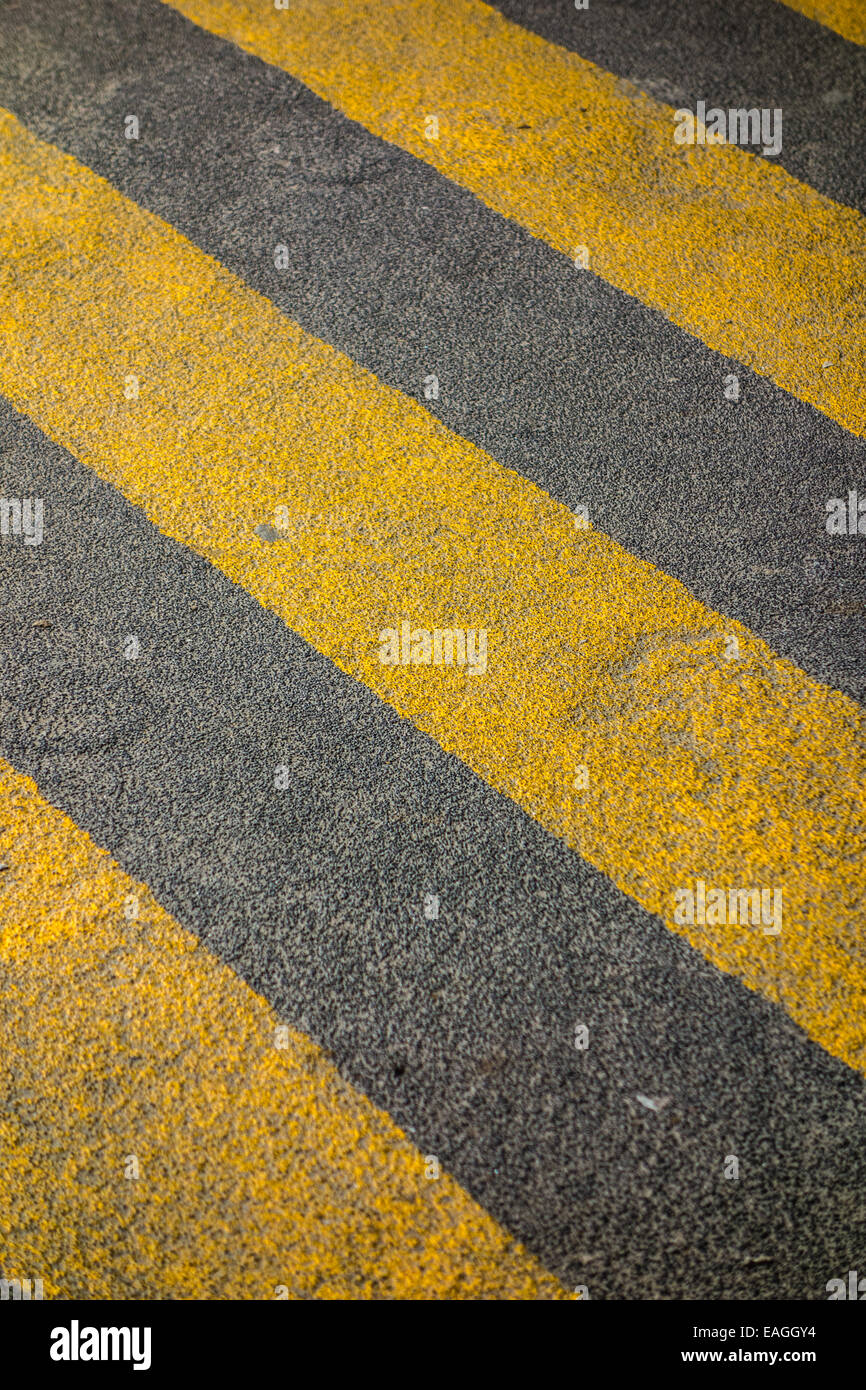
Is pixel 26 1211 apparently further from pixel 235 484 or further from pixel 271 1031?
pixel 235 484

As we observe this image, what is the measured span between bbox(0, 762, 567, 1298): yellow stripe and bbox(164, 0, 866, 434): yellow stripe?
307cm

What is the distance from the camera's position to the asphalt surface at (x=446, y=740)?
102 inches

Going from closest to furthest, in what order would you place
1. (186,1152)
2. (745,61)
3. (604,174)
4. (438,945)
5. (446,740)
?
(186,1152) < (438,945) < (446,740) < (604,174) < (745,61)

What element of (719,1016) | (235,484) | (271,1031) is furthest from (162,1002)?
(235,484)

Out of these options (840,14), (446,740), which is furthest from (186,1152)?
(840,14)

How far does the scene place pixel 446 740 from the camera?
3.27 metres

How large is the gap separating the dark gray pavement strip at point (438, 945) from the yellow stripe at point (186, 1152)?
0.09m

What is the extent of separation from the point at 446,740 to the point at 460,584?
24.4 inches

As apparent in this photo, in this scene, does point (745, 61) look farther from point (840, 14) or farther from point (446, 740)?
point (446, 740)

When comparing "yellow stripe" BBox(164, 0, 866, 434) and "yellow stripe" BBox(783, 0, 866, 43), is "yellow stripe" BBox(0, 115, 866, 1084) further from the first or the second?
"yellow stripe" BBox(783, 0, 866, 43)

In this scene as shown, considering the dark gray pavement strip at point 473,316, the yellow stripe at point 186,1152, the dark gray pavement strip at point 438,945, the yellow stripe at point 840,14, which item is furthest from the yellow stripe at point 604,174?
the yellow stripe at point 186,1152

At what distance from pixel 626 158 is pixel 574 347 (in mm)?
1301

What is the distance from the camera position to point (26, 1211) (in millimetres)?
2525

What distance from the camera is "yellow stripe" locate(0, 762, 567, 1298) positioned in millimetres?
2449
